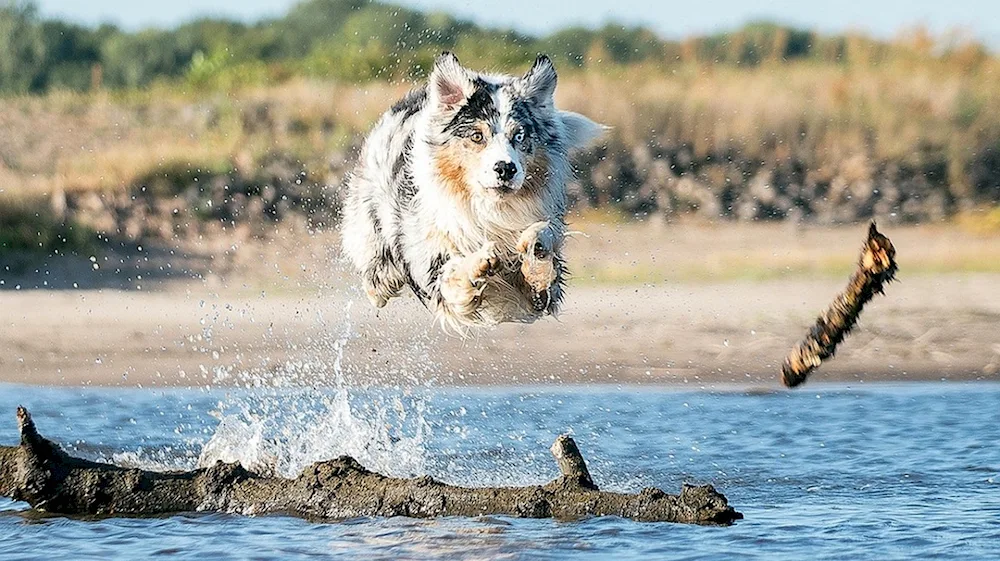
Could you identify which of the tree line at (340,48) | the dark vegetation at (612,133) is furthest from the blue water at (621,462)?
the tree line at (340,48)

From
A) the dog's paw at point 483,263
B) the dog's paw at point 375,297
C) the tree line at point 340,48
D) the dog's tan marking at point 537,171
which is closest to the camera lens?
the dog's paw at point 483,263

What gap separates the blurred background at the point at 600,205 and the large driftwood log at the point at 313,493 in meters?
3.01

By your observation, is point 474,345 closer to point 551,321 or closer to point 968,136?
point 551,321

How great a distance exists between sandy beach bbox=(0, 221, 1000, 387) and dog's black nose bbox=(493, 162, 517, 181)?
3344mm

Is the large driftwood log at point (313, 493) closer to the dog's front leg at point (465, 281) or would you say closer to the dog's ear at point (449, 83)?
the dog's front leg at point (465, 281)

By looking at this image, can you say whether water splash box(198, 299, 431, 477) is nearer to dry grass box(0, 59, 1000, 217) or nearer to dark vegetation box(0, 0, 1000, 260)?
dark vegetation box(0, 0, 1000, 260)

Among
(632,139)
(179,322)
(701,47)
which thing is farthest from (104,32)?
(179,322)

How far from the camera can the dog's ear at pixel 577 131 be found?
7113 mm

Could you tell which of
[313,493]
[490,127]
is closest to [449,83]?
[490,127]

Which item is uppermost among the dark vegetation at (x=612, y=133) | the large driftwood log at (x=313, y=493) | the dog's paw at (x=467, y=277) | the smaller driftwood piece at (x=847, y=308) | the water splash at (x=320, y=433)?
the dark vegetation at (x=612, y=133)

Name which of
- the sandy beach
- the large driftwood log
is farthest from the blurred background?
the large driftwood log

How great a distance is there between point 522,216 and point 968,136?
914cm

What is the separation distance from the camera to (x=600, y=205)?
13781mm

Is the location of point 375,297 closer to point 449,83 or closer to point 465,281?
point 465,281
